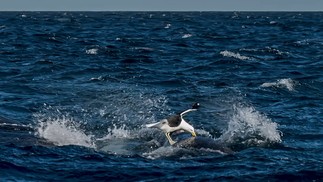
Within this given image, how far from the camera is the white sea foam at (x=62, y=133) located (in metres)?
20.4

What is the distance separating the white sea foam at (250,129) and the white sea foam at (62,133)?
4262 mm

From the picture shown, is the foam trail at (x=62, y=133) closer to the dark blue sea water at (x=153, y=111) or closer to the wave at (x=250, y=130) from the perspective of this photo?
the dark blue sea water at (x=153, y=111)

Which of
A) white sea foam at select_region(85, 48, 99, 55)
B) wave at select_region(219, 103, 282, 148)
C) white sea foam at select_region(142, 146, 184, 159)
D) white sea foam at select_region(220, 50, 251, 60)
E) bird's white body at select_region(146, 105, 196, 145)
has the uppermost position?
white sea foam at select_region(85, 48, 99, 55)

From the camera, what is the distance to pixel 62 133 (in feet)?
70.5

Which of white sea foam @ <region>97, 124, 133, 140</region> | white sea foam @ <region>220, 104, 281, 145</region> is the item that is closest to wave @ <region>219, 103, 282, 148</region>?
white sea foam @ <region>220, 104, 281, 145</region>

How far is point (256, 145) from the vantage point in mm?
19812

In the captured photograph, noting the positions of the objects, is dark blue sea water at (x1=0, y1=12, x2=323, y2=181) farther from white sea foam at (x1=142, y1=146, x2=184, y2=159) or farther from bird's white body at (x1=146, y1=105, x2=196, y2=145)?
bird's white body at (x1=146, y1=105, x2=196, y2=145)

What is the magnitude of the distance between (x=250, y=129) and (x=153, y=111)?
5.60 m

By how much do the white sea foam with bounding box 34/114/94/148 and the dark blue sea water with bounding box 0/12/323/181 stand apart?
0.13 feet

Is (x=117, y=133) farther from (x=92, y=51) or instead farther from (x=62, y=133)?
(x=92, y=51)

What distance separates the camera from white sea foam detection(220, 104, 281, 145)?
20.5 metres

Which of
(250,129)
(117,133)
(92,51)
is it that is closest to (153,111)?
(117,133)

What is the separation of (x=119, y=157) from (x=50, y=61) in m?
23.5

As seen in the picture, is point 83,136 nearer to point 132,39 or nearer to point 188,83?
point 188,83
